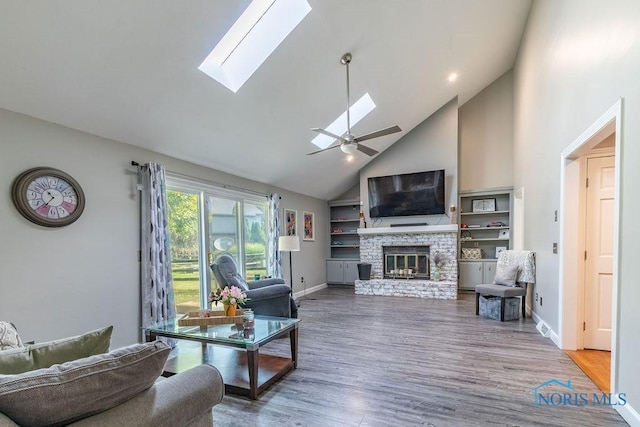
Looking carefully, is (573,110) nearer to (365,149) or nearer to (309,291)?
(365,149)

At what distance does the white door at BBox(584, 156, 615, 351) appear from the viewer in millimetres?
3355

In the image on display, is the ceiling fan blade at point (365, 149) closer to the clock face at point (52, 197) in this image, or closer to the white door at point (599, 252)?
the white door at point (599, 252)

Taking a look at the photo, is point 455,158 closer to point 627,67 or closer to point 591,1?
point 591,1

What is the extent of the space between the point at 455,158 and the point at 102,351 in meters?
7.02

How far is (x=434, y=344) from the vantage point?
12.3 ft

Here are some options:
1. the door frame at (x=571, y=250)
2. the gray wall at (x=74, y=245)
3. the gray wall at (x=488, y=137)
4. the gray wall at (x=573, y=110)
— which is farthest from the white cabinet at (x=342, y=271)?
the gray wall at (x=74, y=245)

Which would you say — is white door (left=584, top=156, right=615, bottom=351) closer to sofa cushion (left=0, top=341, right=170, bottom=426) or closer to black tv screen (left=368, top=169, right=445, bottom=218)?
black tv screen (left=368, top=169, right=445, bottom=218)

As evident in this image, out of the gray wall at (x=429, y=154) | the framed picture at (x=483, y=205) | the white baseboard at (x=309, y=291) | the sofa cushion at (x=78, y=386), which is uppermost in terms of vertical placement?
the gray wall at (x=429, y=154)

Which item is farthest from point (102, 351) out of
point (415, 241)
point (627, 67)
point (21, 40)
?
point (415, 241)

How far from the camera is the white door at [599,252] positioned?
336 centimetres

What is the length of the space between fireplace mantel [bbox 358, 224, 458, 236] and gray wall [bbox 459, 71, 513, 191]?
1178mm

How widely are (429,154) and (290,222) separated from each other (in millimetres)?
3535

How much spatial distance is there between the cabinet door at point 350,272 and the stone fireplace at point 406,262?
0.83m

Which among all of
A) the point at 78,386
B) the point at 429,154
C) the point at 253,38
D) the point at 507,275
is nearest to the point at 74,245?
the point at 78,386
